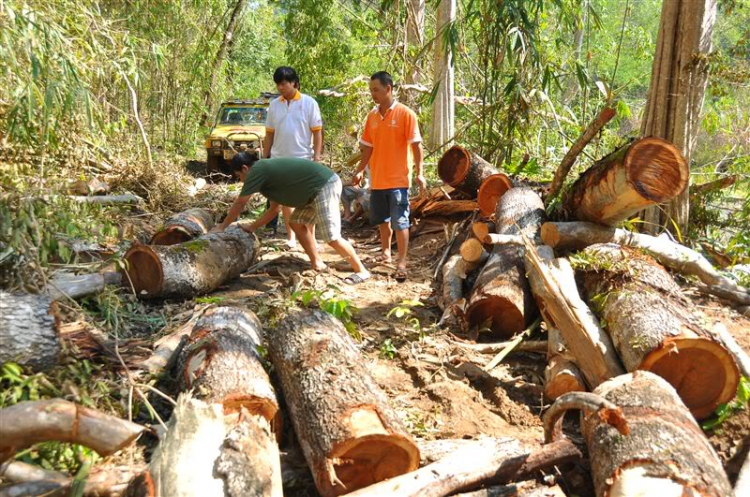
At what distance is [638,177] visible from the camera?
4805mm

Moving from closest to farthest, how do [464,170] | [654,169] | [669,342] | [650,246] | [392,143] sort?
[669,342]
[654,169]
[650,246]
[392,143]
[464,170]

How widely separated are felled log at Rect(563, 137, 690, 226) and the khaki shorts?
2.32m

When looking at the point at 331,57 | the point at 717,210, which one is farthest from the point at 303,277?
the point at 331,57

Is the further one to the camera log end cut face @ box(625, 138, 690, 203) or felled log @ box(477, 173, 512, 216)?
felled log @ box(477, 173, 512, 216)

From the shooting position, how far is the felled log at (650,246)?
5340 mm

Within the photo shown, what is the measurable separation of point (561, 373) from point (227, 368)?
2.11 metres

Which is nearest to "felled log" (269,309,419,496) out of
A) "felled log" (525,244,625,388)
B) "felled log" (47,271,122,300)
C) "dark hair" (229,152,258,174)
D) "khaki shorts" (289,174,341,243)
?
"felled log" (525,244,625,388)

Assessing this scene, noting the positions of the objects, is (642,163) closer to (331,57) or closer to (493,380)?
(493,380)

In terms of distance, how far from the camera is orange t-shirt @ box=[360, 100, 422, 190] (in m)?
6.11

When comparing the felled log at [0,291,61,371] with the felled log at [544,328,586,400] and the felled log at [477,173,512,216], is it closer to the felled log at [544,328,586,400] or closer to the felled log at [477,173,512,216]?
the felled log at [544,328,586,400]

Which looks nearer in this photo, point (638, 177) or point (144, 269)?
point (638, 177)

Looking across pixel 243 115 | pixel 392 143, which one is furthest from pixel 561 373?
pixel 243 115

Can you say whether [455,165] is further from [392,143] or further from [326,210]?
[326,210]

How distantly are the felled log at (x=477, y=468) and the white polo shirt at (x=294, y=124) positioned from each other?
→ 4208 mm
